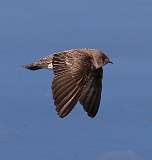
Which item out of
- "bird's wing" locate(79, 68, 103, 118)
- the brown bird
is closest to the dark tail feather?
the brown bird

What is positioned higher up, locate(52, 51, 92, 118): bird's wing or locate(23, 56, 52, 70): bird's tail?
locate(23, 56, 52, 70): bird's tail

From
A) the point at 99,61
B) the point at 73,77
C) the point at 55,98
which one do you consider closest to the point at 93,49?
the point at 99,61

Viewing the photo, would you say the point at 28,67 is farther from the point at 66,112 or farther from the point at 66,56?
the point at 66,112

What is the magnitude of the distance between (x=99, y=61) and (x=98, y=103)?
1.18 meters

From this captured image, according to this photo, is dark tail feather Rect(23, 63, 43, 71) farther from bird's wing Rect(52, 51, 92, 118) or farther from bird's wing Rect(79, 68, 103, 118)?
bird's wing Rect(79, 68, 103, 118)

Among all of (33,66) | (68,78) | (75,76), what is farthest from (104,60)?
(68,78)

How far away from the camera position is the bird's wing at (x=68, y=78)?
1819 cm

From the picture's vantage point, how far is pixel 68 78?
19469mm

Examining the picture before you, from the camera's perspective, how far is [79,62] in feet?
66.5

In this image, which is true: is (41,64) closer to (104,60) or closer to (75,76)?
(104,60)

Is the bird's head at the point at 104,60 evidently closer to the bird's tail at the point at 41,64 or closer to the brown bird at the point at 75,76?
the brown bird at the point at 75,76

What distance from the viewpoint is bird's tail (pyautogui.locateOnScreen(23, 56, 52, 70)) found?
21328 millimetres

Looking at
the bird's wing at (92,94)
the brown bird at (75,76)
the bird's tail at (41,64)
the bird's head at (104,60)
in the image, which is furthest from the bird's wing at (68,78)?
the bird's wing at (92,94)

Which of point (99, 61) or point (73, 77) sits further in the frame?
point (99, 61)
